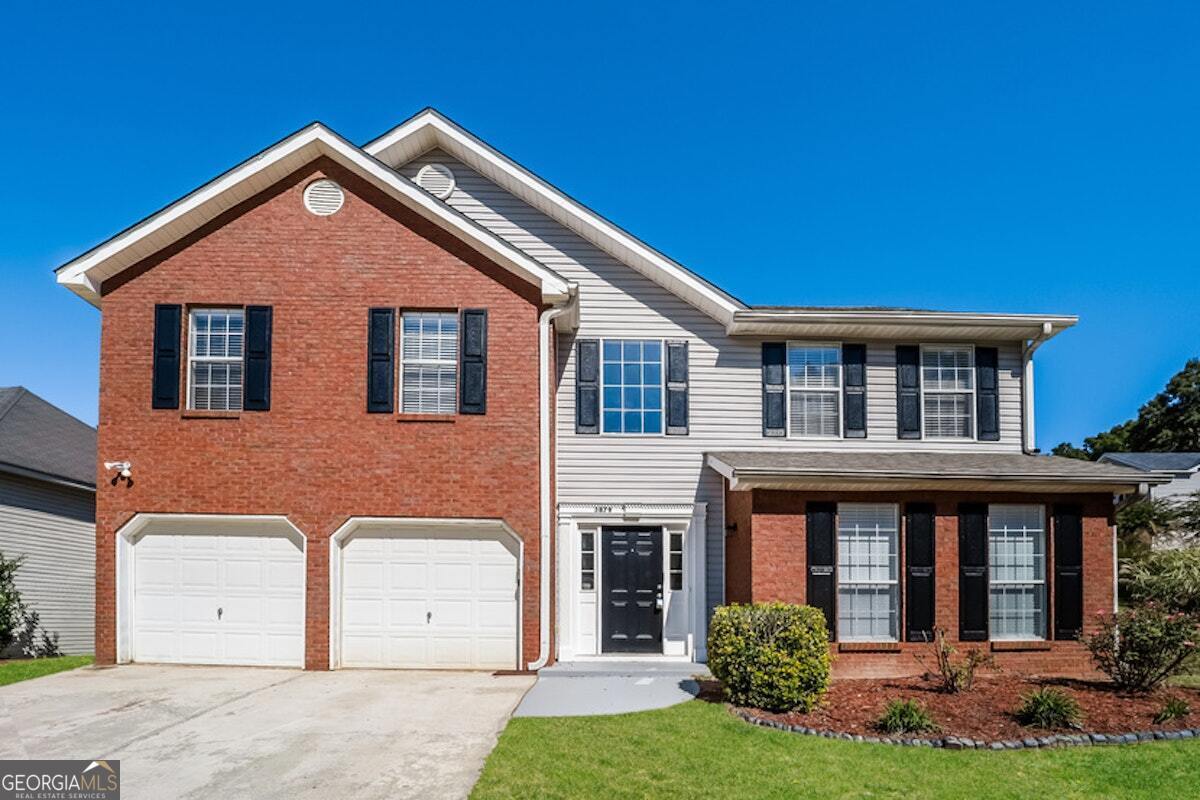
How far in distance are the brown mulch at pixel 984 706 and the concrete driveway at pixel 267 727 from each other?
12.1ft

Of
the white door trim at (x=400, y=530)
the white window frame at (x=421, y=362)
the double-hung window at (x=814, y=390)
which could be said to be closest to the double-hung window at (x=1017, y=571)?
the double-hung window at (x=814, y=390)

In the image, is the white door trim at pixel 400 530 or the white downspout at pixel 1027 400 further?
the white downspout at pixel 1027 400

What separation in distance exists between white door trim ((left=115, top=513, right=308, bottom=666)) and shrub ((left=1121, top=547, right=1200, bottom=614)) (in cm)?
1218

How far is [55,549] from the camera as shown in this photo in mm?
17828

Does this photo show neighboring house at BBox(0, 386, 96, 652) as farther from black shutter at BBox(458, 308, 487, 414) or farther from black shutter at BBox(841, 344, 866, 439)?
black shutter at BBox(841, 344, 866, 439)

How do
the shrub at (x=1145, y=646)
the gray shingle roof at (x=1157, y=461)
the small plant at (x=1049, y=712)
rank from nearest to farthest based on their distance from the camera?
the small plant at (x=1049, y=712), the shrub at (x=1145, y=646), the gray shingle roof at (x=1157, y=461)

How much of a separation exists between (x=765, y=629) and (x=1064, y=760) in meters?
3.35

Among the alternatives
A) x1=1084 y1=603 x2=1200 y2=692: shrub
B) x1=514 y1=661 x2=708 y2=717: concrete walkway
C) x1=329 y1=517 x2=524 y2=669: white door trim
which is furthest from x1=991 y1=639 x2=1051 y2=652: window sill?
x1=329 y1=517 x2=524 y2=669: white door trim

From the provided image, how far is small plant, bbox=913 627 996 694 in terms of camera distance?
35.2 ft

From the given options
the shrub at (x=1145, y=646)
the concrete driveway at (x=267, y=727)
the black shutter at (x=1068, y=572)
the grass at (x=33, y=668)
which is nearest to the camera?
the concrete driveway at (x=267, y=727)

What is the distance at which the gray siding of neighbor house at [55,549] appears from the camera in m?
16.7

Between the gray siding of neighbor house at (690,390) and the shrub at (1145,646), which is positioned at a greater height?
the gray siding of neighbor house at (690,390)

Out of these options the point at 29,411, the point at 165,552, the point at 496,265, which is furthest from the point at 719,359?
the point at 29,411

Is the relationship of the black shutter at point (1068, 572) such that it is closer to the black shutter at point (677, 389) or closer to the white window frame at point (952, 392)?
the white window frame at point (952, 392)
